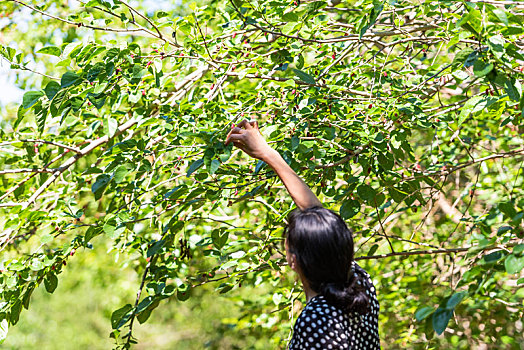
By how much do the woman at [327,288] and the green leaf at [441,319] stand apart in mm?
249

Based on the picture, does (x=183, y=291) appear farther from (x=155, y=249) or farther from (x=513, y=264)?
(x=513, y=264)

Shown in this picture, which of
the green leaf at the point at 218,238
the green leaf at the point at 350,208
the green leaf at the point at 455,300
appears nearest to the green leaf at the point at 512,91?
the green leaf at the point at 455,300

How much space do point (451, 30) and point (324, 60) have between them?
2.44 ft

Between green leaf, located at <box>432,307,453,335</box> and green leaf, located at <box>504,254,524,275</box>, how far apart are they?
143 mm

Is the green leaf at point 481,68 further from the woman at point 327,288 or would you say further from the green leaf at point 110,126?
the green leaf at point 110,126

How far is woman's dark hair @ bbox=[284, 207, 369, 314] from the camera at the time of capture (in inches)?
50.9

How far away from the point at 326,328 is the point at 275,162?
50cm

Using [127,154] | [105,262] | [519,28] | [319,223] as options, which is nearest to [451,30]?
[519,28]

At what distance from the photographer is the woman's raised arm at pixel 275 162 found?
1.54m

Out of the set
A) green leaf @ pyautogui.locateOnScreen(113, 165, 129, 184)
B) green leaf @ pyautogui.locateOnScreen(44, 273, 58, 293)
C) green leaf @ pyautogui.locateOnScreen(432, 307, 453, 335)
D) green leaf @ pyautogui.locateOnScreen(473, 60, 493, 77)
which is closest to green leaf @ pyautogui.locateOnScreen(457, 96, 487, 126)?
green leaf @ pyautogui.locateOnScreen(473, 60, 493, 77)

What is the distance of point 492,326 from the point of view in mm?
3445

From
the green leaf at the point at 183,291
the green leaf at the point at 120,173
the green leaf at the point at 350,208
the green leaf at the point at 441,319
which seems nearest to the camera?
the green leaf at the point at 441,319

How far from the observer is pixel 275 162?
155 cm

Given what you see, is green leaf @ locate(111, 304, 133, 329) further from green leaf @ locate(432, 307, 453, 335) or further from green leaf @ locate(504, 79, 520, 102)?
green leaf @ locate(504, 79, 520, 102)
